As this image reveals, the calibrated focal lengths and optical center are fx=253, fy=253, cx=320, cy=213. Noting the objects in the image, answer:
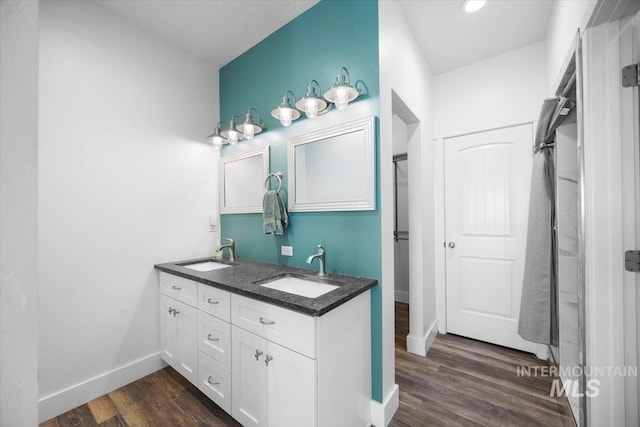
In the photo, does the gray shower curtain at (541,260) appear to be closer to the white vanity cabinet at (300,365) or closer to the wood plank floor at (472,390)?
the wood plank floor at (472,390)

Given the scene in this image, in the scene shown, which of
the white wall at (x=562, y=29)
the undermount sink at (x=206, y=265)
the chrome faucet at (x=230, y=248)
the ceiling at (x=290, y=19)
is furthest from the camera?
the chrome faucet at (x=230, y=248)

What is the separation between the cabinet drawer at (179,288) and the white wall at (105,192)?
0.45ft

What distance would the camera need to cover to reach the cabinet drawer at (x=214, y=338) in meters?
1.52

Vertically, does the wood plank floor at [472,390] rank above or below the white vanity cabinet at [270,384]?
below

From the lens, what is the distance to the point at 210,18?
2018 millimetres

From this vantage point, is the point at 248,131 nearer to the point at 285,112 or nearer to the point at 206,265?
the point at 285,112

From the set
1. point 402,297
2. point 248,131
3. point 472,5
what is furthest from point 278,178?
point 402,297

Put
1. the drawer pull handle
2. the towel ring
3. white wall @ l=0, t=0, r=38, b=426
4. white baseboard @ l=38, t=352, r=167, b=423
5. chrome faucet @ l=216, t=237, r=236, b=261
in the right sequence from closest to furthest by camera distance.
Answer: white wall @ l=0, t=0, r=38, b=426 < the drawer pull handle < white baseboard @ l=38, t=352, r=167, b=423 < the towel ring < chrome faucet @ l=216, t=237, r=236, b=261

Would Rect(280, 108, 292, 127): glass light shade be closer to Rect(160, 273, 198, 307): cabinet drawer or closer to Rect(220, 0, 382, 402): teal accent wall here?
Rect(220, 0, 382, 402): teal accent wall

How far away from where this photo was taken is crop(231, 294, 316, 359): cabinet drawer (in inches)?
45.4

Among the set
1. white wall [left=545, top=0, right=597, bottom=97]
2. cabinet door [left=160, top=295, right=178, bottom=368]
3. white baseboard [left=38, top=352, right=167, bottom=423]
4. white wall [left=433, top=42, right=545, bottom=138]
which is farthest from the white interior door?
white baseboard [left=38, top=352, right=167, bottom=423]

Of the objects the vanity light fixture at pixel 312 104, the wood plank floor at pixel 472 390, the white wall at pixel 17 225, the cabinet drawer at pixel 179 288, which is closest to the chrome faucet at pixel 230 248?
the cabinet drawer at pixel 179 288

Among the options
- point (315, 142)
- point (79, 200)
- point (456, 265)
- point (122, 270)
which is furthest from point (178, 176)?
point (456, 265)

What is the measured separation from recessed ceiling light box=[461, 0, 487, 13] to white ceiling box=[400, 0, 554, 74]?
0.04 meters
